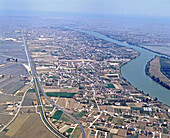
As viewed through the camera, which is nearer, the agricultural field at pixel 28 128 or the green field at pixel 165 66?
the agricultural field at pixel 28 128

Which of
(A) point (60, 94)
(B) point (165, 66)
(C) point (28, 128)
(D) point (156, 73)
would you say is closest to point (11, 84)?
(A) point (60, 94)

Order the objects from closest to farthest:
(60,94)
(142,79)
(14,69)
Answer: (60,94)
(142,79)
(14,69)

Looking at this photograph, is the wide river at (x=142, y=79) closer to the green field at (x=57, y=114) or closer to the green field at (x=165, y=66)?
the green field at (x=165, y=66)

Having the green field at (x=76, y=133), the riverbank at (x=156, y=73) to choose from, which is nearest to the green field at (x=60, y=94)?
the green field at (x=76, y=133)

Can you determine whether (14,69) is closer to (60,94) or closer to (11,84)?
(11,84)

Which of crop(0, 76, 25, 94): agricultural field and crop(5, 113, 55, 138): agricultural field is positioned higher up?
crop(0, 76, 25, 94): agricultural field

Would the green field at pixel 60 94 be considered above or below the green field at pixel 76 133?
above

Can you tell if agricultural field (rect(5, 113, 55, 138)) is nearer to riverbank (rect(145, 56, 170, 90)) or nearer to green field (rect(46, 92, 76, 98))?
green field (rect(46, 92, 76, 98))

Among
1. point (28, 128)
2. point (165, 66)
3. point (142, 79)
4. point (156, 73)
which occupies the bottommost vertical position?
point (28, 128)

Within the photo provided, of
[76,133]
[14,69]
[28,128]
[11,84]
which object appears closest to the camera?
[76,133]

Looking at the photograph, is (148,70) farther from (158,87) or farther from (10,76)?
(10,76)

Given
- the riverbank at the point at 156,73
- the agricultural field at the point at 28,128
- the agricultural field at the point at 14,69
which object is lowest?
the agricultural field at the point at 28,128

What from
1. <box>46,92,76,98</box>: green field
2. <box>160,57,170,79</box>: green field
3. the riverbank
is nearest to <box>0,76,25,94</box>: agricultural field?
<box>46,92,76,98</box>: green field
